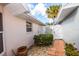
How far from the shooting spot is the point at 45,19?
2809 mm

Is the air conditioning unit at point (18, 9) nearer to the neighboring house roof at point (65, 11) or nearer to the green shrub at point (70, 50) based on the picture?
the neighboring house roof at point (65, 11)

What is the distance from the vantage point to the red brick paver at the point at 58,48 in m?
2.93

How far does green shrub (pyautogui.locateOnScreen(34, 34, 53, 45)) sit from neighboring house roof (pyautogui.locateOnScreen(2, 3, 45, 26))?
0.87ft

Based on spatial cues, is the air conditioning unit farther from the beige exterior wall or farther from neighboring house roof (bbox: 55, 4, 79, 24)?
neighboring house roof (bbox: 55, 4, 79, 24)

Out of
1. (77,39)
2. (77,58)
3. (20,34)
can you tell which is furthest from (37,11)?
(77,58)

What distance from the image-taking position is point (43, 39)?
116 inches

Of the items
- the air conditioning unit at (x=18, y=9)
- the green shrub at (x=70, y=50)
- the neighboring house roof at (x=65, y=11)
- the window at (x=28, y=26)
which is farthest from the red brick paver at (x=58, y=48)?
the air conditioning unit at (x=18, y=9)

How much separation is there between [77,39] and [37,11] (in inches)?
41.4

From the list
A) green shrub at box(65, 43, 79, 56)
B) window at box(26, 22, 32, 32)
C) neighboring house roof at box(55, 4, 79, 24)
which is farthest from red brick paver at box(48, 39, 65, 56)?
window at box(26, 22, 32, 32)

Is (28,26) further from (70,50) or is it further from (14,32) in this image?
(70,50)

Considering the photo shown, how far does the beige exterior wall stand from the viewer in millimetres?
2914

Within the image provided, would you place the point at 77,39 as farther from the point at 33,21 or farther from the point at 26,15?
the point at 26,15

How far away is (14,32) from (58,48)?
1.04 meters

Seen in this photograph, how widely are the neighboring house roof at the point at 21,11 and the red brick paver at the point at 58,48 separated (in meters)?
0.52
